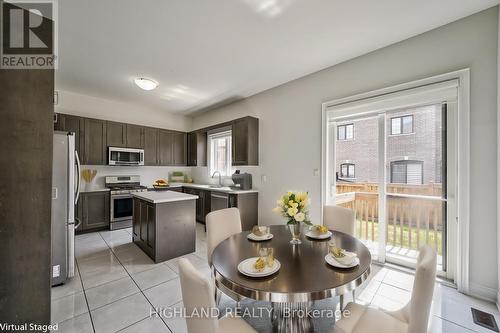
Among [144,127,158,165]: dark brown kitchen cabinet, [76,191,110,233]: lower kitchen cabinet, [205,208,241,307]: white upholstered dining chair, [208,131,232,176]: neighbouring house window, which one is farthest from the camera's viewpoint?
[208,131,232,176]: neighbouring house window

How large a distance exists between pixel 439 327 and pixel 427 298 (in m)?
1.25

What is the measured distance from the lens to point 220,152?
5305 mm

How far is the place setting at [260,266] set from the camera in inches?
43.6

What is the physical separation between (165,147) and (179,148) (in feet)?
1.30

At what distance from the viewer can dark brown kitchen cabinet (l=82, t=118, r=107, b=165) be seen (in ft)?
13.6

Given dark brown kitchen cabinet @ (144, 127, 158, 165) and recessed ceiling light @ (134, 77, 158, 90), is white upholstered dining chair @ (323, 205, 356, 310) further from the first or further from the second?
dark brown kitchen cabinet @ (144, 127, 158, 165)

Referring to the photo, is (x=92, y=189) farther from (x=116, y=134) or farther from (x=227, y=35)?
(x=227, y=35)

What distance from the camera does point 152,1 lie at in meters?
1.87


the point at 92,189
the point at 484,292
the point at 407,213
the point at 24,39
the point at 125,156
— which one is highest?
the point at 24,39

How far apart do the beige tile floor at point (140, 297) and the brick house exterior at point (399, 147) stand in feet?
4.10

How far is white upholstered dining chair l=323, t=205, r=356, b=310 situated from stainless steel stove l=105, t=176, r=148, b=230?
3813 mm

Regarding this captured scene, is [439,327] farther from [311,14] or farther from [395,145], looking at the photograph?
[311,14]

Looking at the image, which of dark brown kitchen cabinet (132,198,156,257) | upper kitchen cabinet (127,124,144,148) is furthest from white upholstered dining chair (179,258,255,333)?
upper kitchen cabinet (127,124,144,148)

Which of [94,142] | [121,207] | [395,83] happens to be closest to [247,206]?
[121,207]
